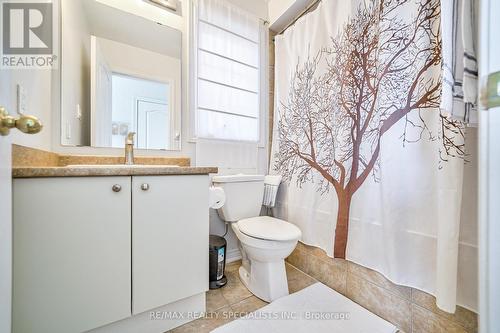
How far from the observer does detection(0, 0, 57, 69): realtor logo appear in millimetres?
791

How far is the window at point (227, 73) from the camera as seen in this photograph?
160cm

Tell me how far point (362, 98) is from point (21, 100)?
1.58 m

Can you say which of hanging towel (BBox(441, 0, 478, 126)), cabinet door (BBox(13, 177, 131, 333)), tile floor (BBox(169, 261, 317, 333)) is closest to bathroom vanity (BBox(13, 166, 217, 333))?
cabinet door (BBox(13, 177, 131, 333))

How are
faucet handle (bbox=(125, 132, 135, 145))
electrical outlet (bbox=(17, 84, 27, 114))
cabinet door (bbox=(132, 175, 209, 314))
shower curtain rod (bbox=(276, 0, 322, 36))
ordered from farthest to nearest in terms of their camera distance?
shower curtain rod (bbox=(276, 0, 322, 36)) < faucet handle (bbox=(125, 132, 135, 145)) < cabinet door (bbox=(132, 175, 209, 314)) < electrical outlet (bbox=(17, 84, 27, 114))

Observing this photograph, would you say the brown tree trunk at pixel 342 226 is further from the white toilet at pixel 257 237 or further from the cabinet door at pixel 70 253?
the cabinet door at pixel 70 253

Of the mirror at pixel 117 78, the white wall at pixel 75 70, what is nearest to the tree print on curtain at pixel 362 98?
the mirror at pixel 117 78

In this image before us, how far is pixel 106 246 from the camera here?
844 millimetres

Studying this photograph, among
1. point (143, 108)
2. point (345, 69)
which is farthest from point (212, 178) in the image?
point (345, 69)

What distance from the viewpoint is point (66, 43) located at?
120 cm

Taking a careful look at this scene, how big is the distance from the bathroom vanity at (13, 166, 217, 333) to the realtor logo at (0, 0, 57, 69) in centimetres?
51

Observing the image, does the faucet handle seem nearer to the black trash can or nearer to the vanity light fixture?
the black trash can

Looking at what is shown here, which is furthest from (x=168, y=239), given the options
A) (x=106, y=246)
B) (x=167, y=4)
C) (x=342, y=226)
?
(x=167, y=4)

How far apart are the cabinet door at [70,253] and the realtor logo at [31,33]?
50 cm

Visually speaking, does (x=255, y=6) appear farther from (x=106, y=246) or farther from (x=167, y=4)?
(x=106, y=246)
